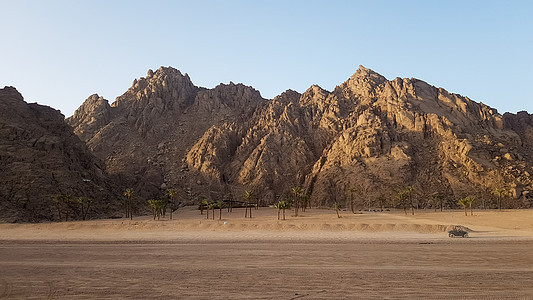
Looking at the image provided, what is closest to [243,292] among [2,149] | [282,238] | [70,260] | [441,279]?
[441,279]

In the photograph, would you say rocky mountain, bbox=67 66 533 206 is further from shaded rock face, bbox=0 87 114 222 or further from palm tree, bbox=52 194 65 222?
palm tree, bbox=52 194 65 222

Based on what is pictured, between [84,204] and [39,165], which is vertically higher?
[39,165]

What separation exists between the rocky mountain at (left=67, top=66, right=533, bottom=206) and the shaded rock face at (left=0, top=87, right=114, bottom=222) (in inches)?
951

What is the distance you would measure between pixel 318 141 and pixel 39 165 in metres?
88.3

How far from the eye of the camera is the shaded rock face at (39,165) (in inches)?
2371

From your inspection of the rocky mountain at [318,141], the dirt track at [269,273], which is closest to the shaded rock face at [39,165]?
the rocky mountain at [318,141]

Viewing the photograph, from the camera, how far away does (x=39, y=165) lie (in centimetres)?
6731

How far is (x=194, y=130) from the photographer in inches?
5517

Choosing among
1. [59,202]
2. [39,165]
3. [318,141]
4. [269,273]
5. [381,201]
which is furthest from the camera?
[318,141]

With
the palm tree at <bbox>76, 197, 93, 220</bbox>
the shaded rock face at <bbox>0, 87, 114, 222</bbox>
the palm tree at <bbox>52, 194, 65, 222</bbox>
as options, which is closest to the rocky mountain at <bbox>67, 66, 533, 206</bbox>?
the shaded rock face at <bbox>0, 87, 114, 222</bbox>

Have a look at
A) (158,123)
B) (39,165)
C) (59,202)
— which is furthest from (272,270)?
(158,123)

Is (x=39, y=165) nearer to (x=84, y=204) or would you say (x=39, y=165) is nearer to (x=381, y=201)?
(x=84, y=204)

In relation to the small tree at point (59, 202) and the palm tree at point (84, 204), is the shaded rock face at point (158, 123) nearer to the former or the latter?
the palm tree at point (84, 204)

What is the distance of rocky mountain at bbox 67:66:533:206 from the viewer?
91.9 meters
